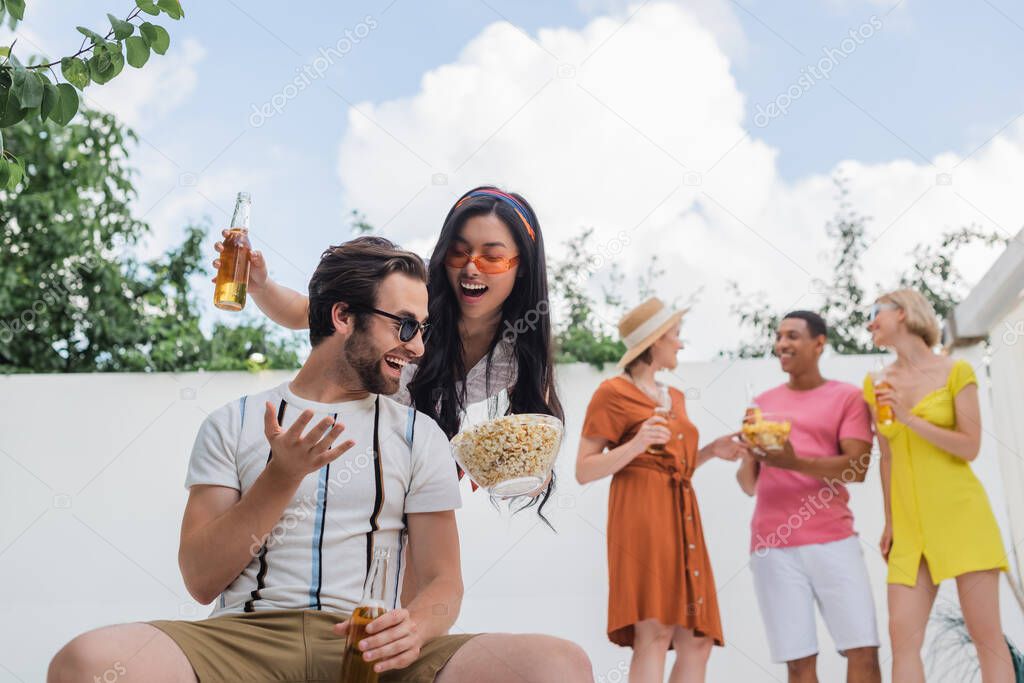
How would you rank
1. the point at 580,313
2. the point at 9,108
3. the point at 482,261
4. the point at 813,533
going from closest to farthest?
the point at 9,108 → the point at 482,261 → the point at 813,533 → the point at 580,313

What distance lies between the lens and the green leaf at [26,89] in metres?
1.47

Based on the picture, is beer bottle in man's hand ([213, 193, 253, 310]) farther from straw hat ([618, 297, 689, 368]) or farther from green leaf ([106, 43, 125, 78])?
straw hat ([618, 297, 689, 368])

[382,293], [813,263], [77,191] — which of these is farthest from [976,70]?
[77,191]

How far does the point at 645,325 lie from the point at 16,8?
2229 millimetres

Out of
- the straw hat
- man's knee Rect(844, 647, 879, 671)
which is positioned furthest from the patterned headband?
man's knee Rect(844, 647, 879, 671)

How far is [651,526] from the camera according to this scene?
3059 millimetres

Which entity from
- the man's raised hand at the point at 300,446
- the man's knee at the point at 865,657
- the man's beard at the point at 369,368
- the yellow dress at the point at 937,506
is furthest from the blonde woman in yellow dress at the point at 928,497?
the man's raised hand at the point at 300,446

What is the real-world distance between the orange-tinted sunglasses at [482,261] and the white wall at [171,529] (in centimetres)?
221

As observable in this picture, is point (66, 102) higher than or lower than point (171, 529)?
higher

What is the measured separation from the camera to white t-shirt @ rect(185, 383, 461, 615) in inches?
55.1

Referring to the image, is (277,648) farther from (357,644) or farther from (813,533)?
(813,533)

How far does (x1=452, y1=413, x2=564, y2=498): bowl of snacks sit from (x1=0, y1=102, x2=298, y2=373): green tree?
3.58 meters

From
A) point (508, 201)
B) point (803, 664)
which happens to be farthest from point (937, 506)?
point (508, 201)

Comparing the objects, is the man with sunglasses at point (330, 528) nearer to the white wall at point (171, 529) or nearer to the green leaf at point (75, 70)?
the green leaf at point (75, 70)
